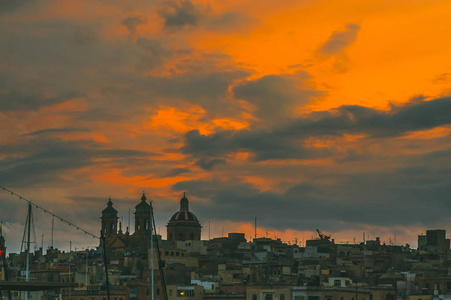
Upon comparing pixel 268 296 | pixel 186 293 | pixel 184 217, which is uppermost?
pixel 184 217

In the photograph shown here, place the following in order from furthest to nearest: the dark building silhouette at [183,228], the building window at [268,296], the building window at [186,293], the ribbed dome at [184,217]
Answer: the ribbed dome at [184,217] → the dark building silhouette at [183,228] → the building window at [186,293] → the building window at [268,296]

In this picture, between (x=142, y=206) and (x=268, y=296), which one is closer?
(x=268, y=296)

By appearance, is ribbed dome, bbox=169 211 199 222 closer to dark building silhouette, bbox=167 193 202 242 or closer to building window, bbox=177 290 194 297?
dark building silhouette, bbox=167 193 202 242

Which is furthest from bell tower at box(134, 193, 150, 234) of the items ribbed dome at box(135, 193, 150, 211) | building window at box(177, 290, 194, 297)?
building window at box(177, 290, 194, 297)

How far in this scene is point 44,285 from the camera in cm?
5753

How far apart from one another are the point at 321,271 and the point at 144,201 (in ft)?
249

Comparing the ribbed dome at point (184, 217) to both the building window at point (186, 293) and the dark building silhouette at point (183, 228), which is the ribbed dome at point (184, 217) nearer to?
the dark building silhouette at point (183, 228)

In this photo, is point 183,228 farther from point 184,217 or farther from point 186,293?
point 186,293

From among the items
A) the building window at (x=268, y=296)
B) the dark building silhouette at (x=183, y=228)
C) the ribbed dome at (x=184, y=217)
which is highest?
the ribbed dome at (x=184, y=217)

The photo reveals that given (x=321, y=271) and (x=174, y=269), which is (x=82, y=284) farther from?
(x=321, y=271)

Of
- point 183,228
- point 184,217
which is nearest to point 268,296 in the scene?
point 183,228

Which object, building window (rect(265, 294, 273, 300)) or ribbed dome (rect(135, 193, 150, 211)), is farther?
ribbed dome (rect(135, 193, 150, 211))

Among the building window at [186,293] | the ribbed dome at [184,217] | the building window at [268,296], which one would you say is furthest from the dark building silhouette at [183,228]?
the building window at [268,296]

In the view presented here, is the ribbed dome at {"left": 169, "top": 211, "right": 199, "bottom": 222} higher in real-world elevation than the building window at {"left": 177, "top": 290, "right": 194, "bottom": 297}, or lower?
higher
